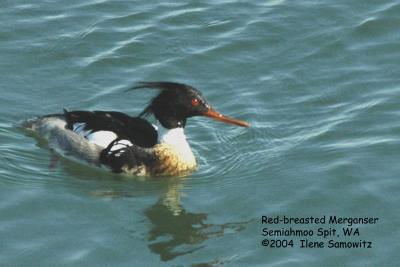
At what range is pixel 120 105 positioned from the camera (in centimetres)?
1805

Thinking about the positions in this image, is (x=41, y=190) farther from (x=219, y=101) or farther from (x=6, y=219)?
(x=219, y=101)

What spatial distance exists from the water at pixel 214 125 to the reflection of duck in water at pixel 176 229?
0.08ft

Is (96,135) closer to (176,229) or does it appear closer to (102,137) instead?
(102,137)

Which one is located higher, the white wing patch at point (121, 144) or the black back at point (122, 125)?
the black back at point (122, 125)

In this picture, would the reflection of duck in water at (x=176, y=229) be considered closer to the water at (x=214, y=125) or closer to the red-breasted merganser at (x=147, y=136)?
the water at (x=214, y=125)

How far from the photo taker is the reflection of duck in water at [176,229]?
14.2 m

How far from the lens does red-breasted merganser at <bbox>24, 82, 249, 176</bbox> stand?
16141mm

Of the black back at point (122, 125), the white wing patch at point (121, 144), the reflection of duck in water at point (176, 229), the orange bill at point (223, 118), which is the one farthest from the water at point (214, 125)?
the orange bill at point (223, 118)

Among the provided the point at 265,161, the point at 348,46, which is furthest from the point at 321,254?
the point at 348,46

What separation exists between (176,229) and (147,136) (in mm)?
2258

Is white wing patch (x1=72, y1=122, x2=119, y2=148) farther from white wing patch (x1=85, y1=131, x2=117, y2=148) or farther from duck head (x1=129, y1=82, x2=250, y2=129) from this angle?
duck head (x1=129, y1=82, x2=250, y2=129)

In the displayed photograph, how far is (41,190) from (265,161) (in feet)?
10.1

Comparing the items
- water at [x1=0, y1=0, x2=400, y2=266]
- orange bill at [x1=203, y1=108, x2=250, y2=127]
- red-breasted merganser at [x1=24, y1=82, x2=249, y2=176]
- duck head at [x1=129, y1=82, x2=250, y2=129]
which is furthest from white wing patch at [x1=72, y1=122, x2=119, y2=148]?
orange bill at [x1=203, y1=108, x2=250, y2=127]

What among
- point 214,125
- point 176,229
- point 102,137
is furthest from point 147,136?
point 176,229
